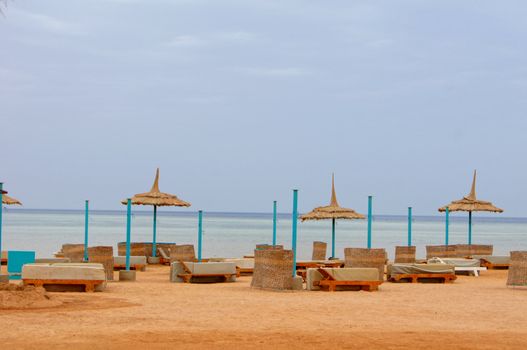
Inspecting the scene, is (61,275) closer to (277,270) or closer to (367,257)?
(277,270)

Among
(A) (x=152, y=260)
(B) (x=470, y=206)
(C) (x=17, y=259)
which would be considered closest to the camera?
(C) (x=17, y=259)

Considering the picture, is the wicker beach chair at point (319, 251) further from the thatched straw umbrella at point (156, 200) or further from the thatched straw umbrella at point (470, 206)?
the thatched straw umbrella at point (470, 206)

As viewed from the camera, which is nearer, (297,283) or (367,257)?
(297,283)

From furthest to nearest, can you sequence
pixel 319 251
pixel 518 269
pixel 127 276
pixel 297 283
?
pixel 319 251
pixel 127 276
pixel 518 269
pixel 297 283

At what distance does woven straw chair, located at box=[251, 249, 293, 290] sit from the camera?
15680 mm

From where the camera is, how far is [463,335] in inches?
380

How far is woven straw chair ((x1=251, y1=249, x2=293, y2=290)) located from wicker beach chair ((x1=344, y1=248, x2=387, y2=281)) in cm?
292

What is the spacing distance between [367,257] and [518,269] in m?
3.22

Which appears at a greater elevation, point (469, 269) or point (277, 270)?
point (277, 270)

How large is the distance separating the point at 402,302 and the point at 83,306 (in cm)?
508

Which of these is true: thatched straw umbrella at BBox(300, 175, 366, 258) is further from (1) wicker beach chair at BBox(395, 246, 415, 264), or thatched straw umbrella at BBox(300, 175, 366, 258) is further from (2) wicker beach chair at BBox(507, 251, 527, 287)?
(2) wicker beach chair at BBox(507, 251, 527, 287)

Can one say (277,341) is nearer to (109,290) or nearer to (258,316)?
(258,316)

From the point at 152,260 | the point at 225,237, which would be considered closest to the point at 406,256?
the point at 152,260

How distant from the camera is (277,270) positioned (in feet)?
51.6
